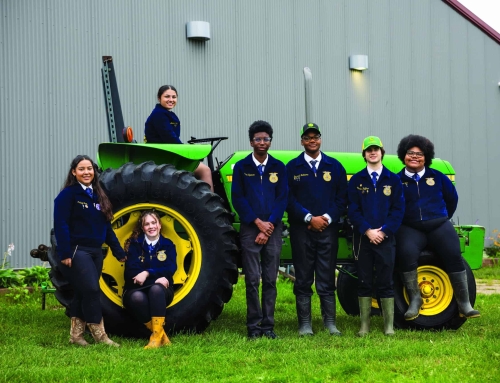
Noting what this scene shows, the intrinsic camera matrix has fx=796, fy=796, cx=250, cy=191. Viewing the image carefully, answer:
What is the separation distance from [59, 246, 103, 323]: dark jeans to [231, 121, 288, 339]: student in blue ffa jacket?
1.17 m

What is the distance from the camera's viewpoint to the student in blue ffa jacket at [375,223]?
21.0ft

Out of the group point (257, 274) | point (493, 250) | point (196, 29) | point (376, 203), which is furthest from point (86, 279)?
point (493, 250)

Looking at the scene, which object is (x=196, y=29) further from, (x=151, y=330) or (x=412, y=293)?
(x=151, y=330)

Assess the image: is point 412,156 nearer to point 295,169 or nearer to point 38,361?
point 295,169

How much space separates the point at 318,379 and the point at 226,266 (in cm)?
182

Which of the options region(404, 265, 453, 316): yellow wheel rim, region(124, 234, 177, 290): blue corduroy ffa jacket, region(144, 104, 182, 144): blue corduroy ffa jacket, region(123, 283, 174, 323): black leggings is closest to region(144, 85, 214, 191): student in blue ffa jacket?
region(144, 104, 182, 144): blue corduroy ffa jacket

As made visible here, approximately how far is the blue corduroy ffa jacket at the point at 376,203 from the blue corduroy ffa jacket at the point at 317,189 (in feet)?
0.36

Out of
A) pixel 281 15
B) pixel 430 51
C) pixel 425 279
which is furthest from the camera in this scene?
pixel 430 51

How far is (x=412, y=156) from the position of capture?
22.0ft

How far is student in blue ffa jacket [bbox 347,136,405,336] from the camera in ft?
21.0

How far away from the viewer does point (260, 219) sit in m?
6.32

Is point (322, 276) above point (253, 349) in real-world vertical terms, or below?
above

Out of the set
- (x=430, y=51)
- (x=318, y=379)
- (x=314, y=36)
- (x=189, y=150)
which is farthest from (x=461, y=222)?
(x=318, y=379)

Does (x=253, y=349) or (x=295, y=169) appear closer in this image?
(x=253, y=349)
